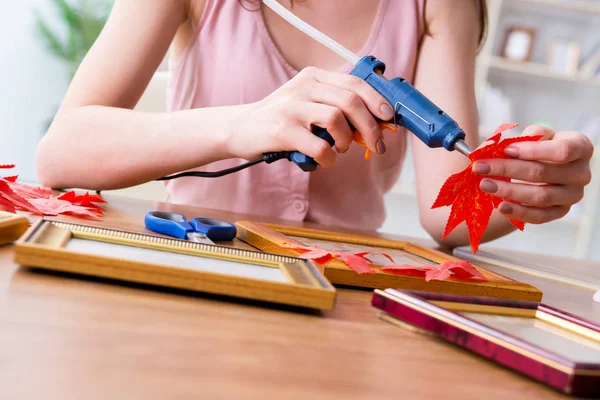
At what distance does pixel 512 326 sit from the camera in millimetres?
418

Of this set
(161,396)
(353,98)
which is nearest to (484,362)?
(161,396)

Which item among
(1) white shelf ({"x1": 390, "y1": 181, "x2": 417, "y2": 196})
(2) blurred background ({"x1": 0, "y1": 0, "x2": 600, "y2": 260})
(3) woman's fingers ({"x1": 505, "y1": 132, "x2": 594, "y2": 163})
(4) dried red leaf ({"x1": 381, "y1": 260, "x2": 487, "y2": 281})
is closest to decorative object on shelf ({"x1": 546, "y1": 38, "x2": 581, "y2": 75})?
(2) blurred background ({"x1": 0, "y1": 0, "x2": 600, "y2": 260})

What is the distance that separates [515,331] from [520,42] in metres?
3.02

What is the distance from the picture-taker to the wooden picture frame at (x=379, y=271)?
1.77ft

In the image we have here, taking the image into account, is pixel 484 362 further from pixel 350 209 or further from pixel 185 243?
pixel 350 209

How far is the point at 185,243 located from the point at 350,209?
82cm

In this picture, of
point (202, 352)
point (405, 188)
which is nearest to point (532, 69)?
point (405, 188)

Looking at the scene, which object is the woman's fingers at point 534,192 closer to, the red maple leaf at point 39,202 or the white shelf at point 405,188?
the red maple leaf at point 39,202

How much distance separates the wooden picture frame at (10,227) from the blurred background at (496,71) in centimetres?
274

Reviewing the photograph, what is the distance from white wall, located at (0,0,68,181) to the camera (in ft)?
10.3

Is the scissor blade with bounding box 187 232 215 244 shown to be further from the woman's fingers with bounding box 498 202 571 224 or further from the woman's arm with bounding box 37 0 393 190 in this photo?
the woman's fingers with bounding box 498 202 571 224

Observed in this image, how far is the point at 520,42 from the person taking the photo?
3152 millimetres

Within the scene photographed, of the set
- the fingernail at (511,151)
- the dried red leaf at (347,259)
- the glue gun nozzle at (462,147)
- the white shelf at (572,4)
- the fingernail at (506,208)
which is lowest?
the dried red leaf at (347,259)

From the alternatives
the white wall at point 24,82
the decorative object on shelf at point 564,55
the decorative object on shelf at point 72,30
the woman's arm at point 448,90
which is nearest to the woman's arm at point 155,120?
the woman's arm at point 448,90
